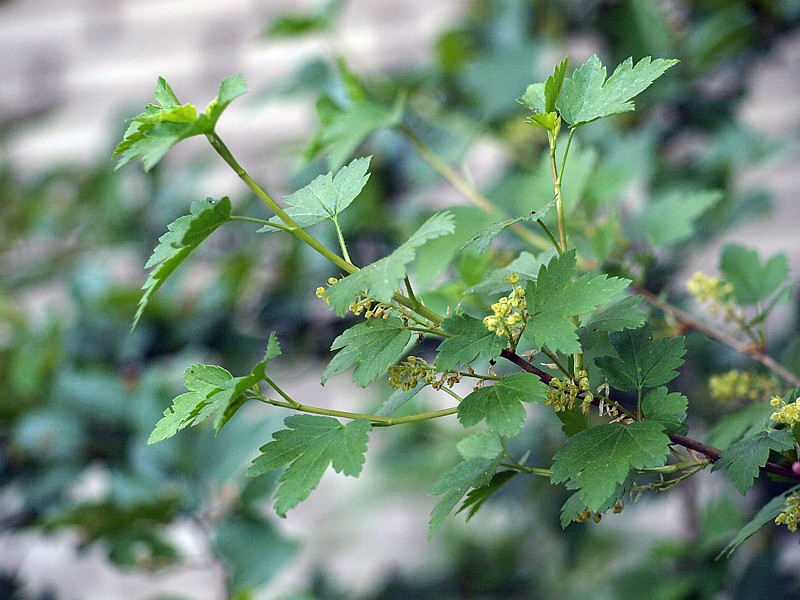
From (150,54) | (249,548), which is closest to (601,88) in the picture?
(249,548)

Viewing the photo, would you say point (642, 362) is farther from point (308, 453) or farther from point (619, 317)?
point (308, 453)

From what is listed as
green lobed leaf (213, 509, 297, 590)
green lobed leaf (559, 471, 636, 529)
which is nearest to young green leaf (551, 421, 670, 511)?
green lobed leaf (559, 471, 636, 529)

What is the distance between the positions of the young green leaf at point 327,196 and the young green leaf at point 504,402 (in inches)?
4.0

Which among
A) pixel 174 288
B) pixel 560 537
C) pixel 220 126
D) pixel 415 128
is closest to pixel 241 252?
pixel 174 288

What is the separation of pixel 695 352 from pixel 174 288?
0.56 m

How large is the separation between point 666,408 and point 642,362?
24mm

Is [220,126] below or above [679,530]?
above

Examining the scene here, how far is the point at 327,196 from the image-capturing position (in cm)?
37

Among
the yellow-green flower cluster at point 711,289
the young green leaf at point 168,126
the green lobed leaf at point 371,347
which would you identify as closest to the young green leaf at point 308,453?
the green lobed leaf at point 371,347

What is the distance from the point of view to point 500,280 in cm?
38

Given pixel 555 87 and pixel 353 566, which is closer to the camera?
pixel 555 87

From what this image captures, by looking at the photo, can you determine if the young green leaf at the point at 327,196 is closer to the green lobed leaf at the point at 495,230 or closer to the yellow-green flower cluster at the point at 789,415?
the green lobed leaf at the point at 495,230

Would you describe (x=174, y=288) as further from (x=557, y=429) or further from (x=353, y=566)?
(x=353, y=566)

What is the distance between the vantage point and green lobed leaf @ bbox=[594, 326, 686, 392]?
350 mm
